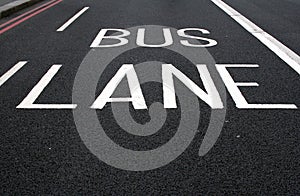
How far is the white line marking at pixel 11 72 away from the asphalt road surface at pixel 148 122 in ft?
0.05

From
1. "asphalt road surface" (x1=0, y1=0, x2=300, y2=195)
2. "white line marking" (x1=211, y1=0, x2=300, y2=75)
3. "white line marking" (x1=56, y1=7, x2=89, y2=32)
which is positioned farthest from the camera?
"white line marking" (x1=56, y1=7, x2=89, y2=32)

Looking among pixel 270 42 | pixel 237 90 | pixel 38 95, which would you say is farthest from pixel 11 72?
pixel 270 42

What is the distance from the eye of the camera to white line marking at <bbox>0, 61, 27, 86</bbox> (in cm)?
581

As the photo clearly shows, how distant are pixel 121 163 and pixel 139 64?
120 inches

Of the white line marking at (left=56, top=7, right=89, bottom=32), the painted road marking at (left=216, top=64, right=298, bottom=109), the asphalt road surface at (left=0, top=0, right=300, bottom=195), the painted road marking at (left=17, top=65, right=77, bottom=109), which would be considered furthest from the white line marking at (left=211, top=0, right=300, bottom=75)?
the white line marking at (left=56, top=7, right=89, bottom=32)

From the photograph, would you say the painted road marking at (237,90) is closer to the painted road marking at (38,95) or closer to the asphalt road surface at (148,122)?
the asphalt road surface at (148,122)

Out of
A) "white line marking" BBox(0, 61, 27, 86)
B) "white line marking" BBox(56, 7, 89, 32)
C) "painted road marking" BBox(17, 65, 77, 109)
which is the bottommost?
"white line marking" BBox(56, 7, 89, 32)

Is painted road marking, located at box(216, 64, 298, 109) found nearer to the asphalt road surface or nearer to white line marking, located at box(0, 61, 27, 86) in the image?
the asphalt road surface

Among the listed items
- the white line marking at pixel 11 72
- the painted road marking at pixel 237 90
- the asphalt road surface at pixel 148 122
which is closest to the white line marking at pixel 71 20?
the asphalt road surface at pixel 148 122

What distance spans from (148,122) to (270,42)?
459cm

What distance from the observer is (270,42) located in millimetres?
8172

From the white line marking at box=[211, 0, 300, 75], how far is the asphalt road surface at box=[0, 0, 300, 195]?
0.11 feet

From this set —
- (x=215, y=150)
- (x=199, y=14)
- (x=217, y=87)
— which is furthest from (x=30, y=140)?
(x=199, y=14)

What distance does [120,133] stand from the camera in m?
4.23
